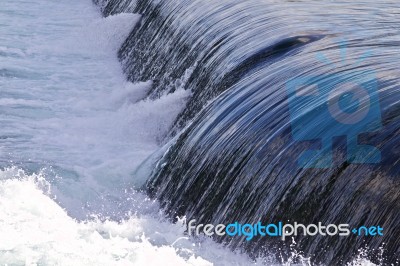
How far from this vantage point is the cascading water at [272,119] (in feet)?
29.7

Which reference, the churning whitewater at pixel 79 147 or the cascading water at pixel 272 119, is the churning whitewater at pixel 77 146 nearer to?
the churning whitewater at pixel 79 147

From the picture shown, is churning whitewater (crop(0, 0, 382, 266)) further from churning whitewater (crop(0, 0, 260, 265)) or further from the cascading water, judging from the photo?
the cascading water

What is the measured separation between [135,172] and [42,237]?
2887mm

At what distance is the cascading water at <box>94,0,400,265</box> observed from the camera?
356 inches

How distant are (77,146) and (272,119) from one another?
370cm

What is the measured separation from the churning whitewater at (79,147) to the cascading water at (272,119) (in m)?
0.32

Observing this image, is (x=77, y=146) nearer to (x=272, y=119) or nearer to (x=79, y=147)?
(x=79, y=147)

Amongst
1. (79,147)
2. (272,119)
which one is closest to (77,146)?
(79,147)

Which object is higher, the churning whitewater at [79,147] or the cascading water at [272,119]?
the cascading water at [272,119]

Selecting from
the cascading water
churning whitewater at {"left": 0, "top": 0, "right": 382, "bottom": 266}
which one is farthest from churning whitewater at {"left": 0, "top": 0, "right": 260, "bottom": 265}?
the cascading water

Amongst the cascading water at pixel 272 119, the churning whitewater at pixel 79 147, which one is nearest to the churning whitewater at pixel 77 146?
the churning whitewater at pixel 79 147

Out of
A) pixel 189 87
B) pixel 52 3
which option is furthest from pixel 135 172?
pixel 52 3

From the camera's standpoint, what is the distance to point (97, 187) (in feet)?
39.3

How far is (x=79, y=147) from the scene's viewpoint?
13.5 meters
